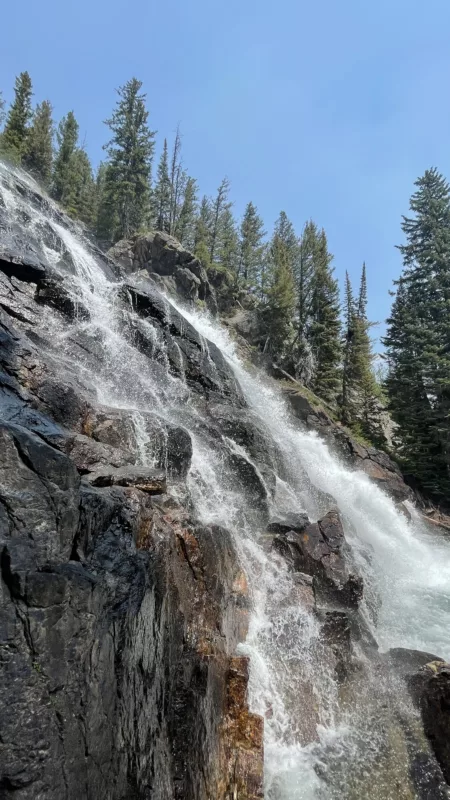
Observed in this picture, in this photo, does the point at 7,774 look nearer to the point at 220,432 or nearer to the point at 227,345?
the point at 220,432

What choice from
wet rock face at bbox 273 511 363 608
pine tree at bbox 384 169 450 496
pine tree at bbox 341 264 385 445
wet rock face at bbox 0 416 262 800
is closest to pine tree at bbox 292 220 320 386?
pine tree at bbox 341 264 385 445

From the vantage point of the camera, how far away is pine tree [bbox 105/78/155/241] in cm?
4306

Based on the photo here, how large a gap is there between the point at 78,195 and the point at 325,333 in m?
32.7

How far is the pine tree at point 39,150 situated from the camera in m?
42.3

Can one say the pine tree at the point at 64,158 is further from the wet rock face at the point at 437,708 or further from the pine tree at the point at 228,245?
the wet rock face at the point at 437,708

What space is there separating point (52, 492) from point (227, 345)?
31.3m

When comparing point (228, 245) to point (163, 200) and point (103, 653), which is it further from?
point (103, 653)

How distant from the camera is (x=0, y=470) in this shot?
178 inches

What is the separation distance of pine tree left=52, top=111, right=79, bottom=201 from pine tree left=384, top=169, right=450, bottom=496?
34.0 meters

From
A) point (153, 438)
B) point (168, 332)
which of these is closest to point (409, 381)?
point (168, 332)

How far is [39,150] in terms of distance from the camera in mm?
42812

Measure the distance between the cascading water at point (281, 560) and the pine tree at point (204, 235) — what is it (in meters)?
17.9

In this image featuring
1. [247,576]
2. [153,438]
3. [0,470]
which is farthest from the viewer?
[153,438]

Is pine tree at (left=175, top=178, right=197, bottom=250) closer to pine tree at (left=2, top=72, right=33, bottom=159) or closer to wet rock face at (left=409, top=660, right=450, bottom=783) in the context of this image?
pine tree at (left=2, top=72, right=33, bottom=159)
